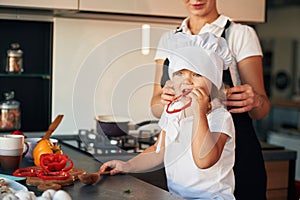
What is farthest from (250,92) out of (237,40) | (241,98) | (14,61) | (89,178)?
(14,61)

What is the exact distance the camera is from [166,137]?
1731mm

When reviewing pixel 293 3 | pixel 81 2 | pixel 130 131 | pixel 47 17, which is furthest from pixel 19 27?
pixel 293 3

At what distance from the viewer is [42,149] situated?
176 centimetres

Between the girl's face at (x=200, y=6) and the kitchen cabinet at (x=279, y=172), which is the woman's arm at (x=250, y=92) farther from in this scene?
the kitchen cabinet at (x=279, y=172)

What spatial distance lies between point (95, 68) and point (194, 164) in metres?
1.02

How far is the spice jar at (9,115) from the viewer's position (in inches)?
92.2

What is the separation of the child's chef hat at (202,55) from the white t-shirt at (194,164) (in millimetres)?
118

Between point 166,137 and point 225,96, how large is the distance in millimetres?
203

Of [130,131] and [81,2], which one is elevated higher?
[81,2]

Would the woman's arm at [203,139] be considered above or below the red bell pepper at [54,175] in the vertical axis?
above

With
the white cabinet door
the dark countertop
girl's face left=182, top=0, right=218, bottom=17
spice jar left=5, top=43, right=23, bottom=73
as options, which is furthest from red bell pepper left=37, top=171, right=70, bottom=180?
spice jar left=5, top=43, right=23, bottom=73

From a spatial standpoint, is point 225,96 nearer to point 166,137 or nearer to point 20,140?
point 166,137

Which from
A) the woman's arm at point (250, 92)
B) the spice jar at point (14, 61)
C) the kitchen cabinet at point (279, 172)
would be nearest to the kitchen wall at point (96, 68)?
the spice jar at point (14, 61)

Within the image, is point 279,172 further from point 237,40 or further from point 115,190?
point 115,190
